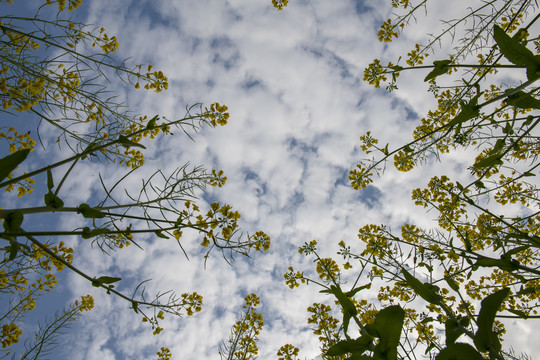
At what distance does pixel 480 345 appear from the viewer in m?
0.65

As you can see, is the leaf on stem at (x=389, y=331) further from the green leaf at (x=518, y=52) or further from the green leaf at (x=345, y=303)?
the green leaf at (x=518, y=52)

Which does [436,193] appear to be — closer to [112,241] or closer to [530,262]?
[530,262]

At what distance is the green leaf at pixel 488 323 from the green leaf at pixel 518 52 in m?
0.72

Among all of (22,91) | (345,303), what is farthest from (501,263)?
(22,91)

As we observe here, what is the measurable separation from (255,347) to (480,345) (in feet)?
23.4

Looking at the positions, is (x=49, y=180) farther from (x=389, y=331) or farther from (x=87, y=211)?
(x=389, y=331)

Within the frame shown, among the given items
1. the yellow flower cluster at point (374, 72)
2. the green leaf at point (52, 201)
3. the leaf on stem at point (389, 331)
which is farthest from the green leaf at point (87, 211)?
the yellow flower cluster at point (374, 72)

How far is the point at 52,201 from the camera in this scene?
1.19 meters

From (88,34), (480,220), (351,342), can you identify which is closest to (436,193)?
(480,220)

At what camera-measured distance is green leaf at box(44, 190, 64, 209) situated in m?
1.17

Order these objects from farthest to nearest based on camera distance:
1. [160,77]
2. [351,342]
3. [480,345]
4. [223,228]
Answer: [160,77]
[223,228]
[351,342]
[480,345]

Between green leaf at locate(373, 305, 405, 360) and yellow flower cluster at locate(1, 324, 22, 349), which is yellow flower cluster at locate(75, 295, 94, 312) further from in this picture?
green leaf at locate(373, 305, 405, 360)

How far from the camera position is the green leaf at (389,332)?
0.68 metres

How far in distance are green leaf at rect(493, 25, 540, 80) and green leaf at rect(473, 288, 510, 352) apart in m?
0.72
